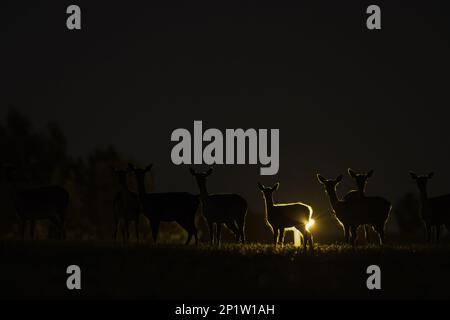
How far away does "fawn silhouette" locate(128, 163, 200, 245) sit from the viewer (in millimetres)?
27344

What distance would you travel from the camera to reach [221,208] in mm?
27141

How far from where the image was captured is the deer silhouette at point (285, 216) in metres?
25.5

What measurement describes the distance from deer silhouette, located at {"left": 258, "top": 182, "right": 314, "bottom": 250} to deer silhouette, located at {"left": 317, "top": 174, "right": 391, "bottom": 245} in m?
0.85

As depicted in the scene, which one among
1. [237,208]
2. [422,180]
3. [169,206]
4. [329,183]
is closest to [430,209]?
[422,180]

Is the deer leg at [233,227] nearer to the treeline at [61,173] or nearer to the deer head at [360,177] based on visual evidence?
the deer head at [360,177]

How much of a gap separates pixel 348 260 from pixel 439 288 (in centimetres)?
264

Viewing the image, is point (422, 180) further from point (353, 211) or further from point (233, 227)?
point (233, 227)

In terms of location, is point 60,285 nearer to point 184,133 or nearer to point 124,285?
point 124,285

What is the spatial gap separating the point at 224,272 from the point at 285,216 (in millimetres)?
5608

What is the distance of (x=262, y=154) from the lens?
28750mm

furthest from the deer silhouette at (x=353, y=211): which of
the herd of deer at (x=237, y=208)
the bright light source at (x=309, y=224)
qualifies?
the bright light source at (x=309, y=224)

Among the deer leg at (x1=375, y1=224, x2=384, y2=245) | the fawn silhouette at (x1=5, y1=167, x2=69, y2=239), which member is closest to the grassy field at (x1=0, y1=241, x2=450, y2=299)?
the deer leg at (x1=375, y1=224, x2=384, y2=245)

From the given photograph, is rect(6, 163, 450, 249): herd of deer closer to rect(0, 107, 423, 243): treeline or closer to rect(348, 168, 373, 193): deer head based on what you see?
rect(348, 168, 373, 193): deer head
